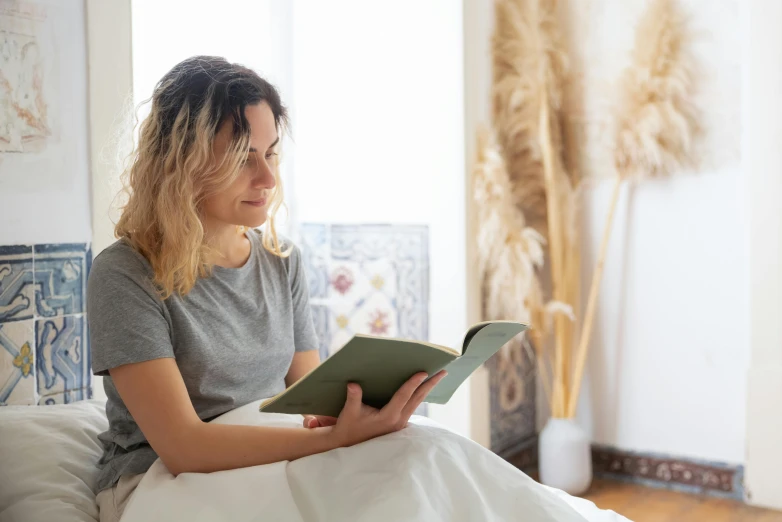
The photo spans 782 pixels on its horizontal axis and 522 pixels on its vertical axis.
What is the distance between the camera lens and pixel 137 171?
149 cm

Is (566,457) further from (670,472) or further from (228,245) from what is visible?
(228,245)

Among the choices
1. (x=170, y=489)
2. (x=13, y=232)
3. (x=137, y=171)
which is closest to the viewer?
(x=170, y=489)

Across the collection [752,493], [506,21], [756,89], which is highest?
[506,21]

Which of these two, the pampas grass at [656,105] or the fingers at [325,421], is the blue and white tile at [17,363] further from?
the pampas grass at [656,105]

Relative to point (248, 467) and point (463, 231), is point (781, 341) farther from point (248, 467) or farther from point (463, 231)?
point (248, 467)

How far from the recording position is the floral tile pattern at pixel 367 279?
8.99ft

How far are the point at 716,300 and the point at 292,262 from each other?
1.62 m

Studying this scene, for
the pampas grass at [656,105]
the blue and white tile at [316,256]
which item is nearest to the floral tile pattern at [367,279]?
the blue and white tile at [316,256]

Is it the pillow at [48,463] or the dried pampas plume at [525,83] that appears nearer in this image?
the pillow at [48,463]

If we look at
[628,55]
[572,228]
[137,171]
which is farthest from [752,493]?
[137,171]

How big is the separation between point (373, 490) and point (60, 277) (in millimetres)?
962

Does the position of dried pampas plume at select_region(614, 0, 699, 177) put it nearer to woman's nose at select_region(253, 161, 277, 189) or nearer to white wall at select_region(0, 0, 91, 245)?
woman's nose at select_region(253, 161, 277, 189)

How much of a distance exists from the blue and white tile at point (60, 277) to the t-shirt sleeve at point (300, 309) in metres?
0.47

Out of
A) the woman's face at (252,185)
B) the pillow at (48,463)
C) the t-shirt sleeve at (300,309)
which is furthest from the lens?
the t-shirt sleeve at (300,309)
